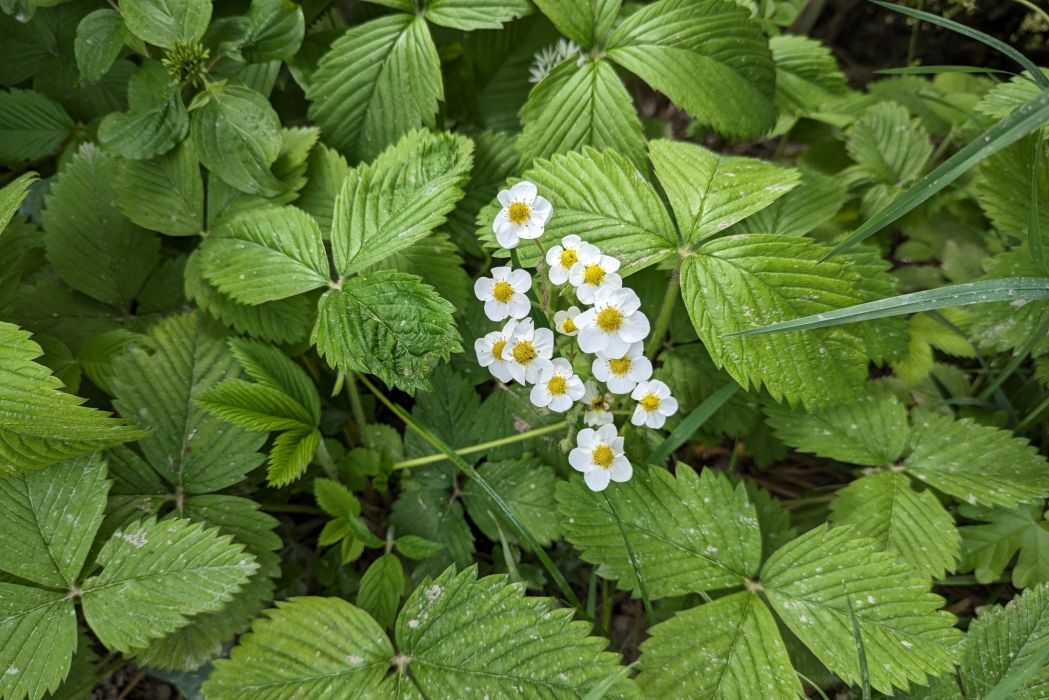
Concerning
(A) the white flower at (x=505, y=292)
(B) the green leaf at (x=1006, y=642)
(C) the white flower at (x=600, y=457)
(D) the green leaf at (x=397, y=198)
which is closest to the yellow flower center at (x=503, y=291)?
(A) the white flower at (x=505, y=292)

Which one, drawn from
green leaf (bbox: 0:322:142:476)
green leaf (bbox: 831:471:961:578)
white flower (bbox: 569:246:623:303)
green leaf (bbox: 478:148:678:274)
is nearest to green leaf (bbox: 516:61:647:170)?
green leaf (bbox: 478:148:678:274)

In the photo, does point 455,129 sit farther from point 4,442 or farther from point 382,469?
point 4,442

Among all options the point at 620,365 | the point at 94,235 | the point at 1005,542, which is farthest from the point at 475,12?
the point at 1005,542

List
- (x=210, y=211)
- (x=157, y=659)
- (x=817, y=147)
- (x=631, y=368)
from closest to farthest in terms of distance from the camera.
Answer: (x=631, y=368)
(x=157, y=659)
(x=210, y=211)
(x=817, y=147)

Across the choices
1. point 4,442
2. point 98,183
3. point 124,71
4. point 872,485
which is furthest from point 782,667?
point 124,71

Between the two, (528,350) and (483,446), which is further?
(483,446)

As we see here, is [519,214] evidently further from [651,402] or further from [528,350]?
[651,402]

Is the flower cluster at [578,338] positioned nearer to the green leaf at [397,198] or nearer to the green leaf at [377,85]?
the green leaf at [397,198]

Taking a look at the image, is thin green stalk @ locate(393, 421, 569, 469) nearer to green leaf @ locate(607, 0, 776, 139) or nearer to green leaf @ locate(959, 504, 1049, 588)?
green leaf @ locate(607, 0, 776, 139)
